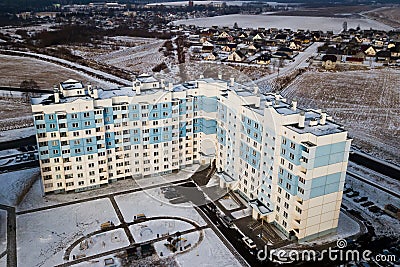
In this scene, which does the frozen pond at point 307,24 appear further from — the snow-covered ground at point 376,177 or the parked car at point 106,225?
the parked car at point 106,225

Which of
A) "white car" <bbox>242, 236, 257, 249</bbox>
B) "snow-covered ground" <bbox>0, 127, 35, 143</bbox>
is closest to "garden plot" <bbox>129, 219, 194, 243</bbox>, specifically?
"white car" <bbox>242, 236, 257, 249</bbox>

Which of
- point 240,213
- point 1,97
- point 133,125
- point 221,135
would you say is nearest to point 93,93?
point 133,125

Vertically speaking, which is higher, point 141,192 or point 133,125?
point 133,125

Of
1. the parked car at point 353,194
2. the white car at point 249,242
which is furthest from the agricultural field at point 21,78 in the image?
the parked car at point 353,194

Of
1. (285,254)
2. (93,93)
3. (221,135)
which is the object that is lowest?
(285,254)

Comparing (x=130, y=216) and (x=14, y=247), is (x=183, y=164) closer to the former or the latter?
(x=130, y=216)

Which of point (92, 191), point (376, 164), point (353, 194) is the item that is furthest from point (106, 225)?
point (376, 164)
